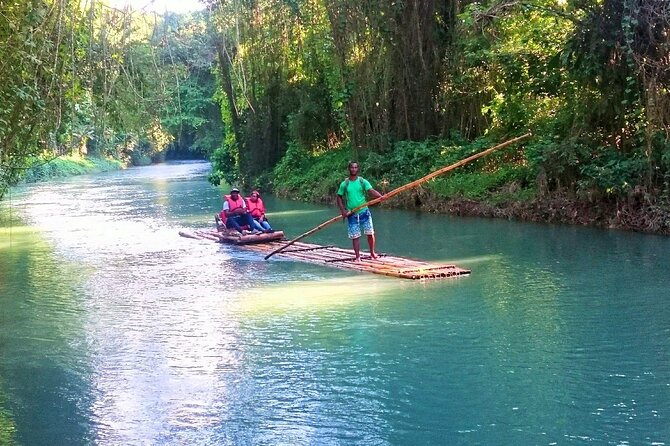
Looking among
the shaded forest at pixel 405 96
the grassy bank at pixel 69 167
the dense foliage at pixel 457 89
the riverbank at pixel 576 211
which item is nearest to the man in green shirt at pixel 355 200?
the shaded forest at pixel 405 96

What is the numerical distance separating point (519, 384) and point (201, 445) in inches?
92.6

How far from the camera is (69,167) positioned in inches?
1791

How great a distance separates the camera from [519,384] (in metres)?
6.29

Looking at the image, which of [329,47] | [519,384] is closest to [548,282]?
[519,384]

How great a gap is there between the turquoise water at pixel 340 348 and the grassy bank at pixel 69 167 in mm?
27653

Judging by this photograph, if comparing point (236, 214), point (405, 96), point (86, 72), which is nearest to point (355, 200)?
point (236, 214)

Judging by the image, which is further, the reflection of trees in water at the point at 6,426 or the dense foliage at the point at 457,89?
Result: the dense foliage at the point at 457,89

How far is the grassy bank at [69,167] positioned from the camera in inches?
1576

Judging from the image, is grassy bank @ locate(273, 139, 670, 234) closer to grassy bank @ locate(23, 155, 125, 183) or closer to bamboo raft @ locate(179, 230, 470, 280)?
bamboo raft @ locate(179, 230, 470, 280)

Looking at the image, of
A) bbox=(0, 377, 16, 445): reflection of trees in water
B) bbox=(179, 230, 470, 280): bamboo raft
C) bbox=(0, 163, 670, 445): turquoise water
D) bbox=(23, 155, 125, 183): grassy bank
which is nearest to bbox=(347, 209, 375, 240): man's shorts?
bbox=(179, 230, 470, 280): bamboo raft

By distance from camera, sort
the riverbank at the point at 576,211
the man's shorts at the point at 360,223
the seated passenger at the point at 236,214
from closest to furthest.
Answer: the man's shorts at the point at 360,223, the riverbank at the point at 576,211, the seated passenger at the point at 236,214

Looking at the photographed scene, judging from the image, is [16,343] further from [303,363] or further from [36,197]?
[36,197]

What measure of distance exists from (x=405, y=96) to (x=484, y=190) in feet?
14.4

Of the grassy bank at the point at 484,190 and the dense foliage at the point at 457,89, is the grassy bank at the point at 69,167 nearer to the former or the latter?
the dense foliage at the point at 457,89
